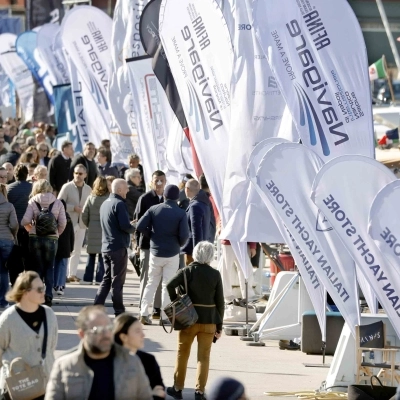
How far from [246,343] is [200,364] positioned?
130 inches

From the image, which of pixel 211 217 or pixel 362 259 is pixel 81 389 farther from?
pixel 211 217

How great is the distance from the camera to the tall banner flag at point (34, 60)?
33625mm

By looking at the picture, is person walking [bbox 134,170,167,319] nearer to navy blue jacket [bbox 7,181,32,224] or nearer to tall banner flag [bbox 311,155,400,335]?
navy blue jacket [bbox 7,181,32,224]

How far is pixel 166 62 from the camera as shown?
1745 centimetres

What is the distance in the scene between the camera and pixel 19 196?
54.5 feet

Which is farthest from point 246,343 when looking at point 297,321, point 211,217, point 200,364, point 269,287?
point 269,287

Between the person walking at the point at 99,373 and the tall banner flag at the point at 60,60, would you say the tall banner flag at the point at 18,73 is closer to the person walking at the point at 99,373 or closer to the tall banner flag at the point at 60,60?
the tall banner flag at the point at 60,60

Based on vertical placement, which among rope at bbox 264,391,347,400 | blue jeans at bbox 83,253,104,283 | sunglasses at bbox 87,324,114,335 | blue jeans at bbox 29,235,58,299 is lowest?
blue jeans at bbox 83,253,104,283

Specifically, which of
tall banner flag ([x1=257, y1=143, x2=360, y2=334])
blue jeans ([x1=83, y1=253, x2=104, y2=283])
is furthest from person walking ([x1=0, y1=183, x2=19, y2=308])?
tall banner flag ([x1=257, y1=143, x2=360, y2=334])

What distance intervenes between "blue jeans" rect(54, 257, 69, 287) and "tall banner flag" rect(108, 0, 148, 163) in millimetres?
5613

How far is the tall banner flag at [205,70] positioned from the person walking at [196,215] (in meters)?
0.62

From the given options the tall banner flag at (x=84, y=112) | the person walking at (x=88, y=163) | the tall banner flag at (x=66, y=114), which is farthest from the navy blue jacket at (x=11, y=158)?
the tall banner flag at (x=66, y=114)

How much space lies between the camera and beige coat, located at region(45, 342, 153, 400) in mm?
6914


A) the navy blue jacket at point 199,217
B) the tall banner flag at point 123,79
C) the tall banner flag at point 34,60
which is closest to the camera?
the navy blue jacket at point 199,217
